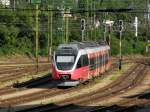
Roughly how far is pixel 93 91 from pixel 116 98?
464cm

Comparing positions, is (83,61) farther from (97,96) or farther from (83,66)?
(97,96)

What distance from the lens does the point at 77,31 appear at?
110562mm

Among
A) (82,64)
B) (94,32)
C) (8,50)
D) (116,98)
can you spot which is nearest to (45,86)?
(82,64)

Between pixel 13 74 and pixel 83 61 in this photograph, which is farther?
pixel 13 74

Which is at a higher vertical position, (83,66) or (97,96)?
(83,66)

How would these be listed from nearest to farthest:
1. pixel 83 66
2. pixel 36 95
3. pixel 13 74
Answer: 1. pixel 36 95
2. pixel 83 66
3. pixel 13 74

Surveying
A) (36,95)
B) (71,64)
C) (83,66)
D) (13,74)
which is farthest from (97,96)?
(13,74)

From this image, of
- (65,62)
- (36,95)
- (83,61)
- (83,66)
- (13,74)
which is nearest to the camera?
(36,95)

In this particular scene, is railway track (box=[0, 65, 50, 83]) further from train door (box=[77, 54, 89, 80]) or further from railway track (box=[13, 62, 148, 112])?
railway track (box=[13, 62, 148, 112])

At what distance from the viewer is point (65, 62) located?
37312mm

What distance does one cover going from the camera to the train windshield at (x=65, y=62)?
37.1 metres

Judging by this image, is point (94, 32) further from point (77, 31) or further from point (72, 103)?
point (72, 103)

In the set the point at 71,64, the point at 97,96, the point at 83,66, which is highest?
the point at 71,64

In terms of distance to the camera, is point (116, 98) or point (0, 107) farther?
point (116, 98)
